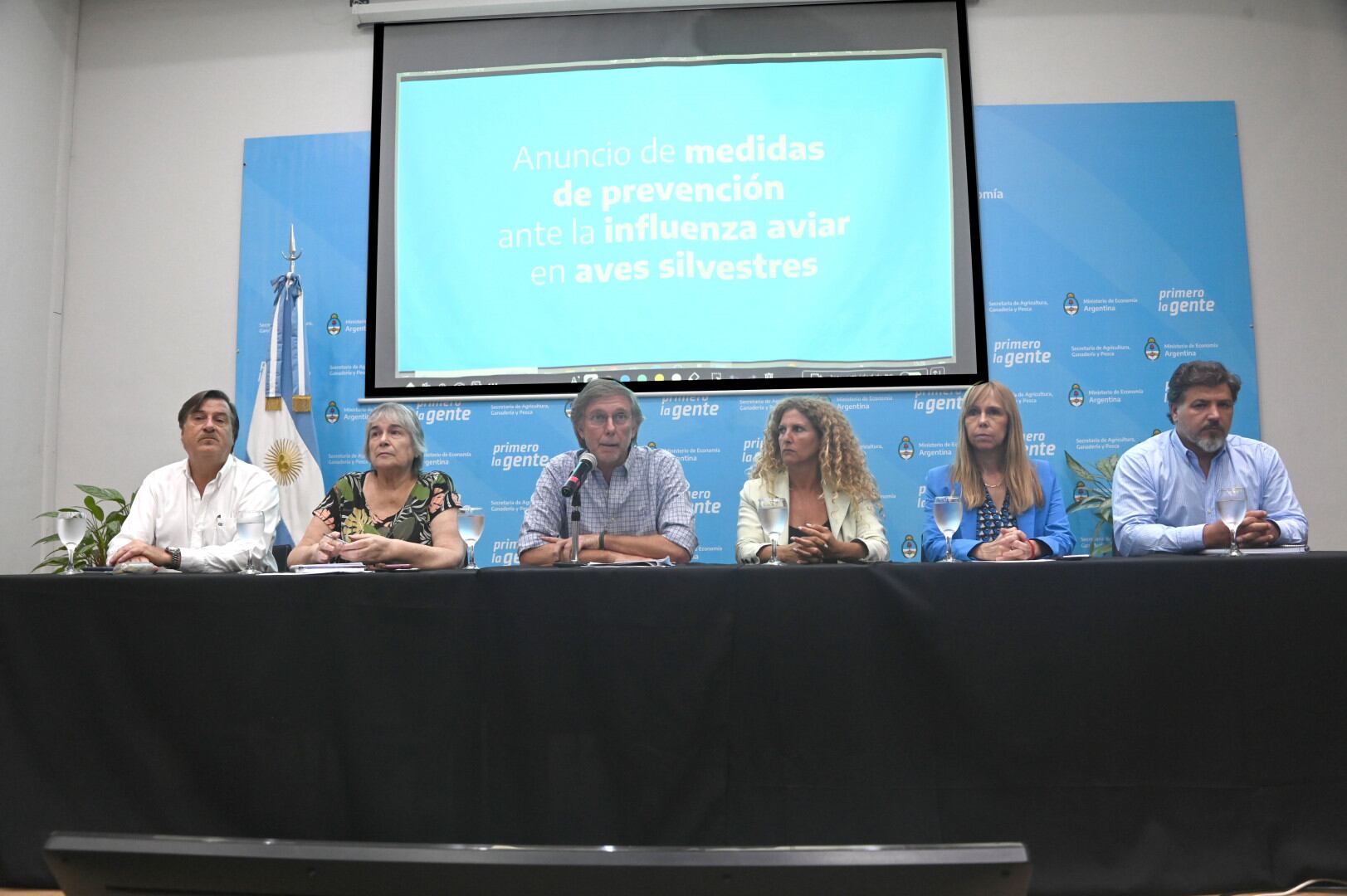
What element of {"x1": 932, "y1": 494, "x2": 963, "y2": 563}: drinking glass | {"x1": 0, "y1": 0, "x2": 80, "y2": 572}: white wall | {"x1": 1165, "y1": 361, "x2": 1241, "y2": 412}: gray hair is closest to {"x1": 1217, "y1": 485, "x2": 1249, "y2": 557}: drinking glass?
{"x1": 932, "y1": 494, "x2": 963, "y2": 563}: drinking glass

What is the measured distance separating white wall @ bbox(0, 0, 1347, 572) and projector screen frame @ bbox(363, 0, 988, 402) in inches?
5.3

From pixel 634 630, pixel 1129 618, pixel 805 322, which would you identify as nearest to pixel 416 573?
pixel 634 630

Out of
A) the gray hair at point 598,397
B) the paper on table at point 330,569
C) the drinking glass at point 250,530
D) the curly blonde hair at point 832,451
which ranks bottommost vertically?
the paper on table at point 330,569

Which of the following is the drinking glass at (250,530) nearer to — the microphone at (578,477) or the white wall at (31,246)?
the microphone at (578,477)

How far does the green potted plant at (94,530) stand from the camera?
318 cm

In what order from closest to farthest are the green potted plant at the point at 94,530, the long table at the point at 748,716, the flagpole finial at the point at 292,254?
the long table at the point at 748,716 → the green potted plant at the point at 94,530 → the flagpole finial at the point at 292,254

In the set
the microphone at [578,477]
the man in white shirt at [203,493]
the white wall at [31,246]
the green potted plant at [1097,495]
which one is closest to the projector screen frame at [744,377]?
the green potted plant at [1097,495]

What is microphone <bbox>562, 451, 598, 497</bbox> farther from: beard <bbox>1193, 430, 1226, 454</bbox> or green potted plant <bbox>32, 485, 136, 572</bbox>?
green potted plant <bbox>32, 485, 136, 572</bbox>

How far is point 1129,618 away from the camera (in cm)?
150

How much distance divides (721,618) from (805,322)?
85.4 inches

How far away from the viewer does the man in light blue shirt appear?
2.57 m

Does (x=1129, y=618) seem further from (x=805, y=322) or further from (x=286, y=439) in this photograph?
(x=286, y=439)

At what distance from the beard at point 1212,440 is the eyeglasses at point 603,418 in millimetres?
1606

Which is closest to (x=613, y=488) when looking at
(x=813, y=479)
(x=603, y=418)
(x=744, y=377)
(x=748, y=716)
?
(x=603, y=418)
